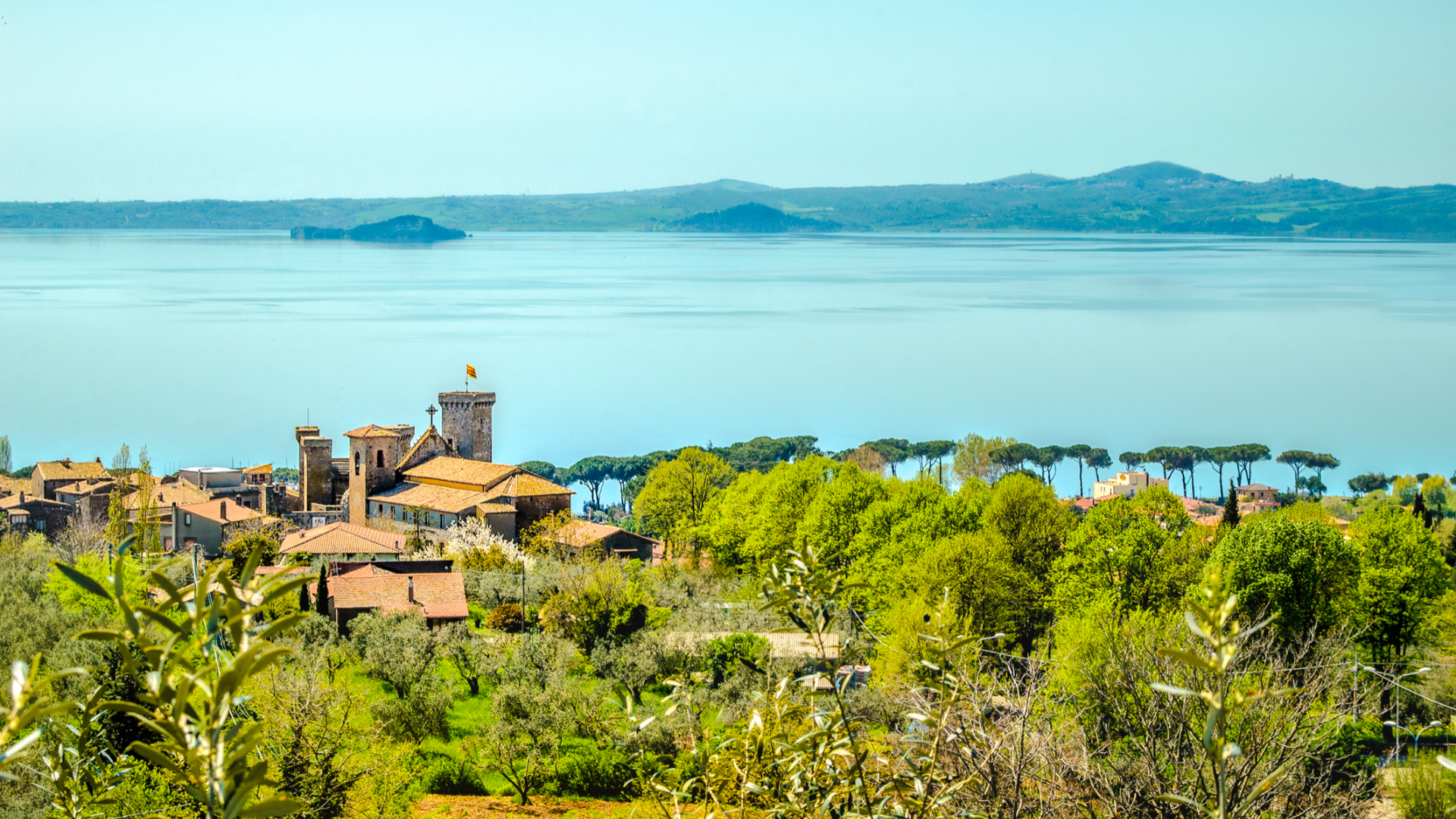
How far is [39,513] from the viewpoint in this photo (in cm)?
4612

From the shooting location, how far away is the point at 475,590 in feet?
95.4

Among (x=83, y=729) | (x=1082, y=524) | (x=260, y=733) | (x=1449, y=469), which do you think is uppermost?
(x=260, y=733)

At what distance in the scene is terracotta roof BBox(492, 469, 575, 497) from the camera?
3584 centimetres

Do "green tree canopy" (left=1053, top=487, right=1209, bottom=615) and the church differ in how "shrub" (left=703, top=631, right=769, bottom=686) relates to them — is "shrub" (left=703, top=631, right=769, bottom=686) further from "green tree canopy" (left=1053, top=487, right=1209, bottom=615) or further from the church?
the church

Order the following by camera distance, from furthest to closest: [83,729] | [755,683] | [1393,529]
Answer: [1393,529]
[755,683]
[83,729]

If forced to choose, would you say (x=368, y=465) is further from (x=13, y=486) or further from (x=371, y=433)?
(x=13, y=486)

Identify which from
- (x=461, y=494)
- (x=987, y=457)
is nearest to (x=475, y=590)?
(x=461, y=494)

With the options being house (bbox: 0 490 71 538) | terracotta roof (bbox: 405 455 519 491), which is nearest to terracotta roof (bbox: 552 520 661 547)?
terracotta roof (bbox: 405 455 519 491)

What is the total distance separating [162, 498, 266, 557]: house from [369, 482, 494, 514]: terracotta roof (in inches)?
161

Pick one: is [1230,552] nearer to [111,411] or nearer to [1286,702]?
[1286,702]

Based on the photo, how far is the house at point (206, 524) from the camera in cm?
3919

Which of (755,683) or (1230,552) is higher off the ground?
(1230,552)

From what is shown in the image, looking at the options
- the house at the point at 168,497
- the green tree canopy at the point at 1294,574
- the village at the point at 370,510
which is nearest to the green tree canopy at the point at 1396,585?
the green tree canopy at the point at 1294,574

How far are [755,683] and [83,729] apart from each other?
17.2m
